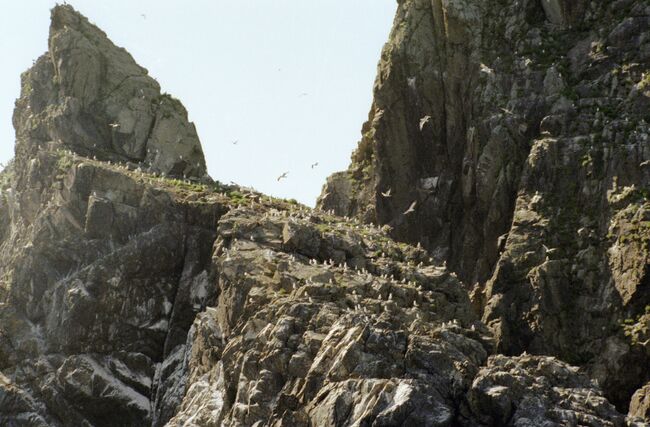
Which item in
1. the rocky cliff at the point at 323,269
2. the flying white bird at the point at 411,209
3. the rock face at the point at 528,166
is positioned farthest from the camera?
the flying white bird at the point at 411,209

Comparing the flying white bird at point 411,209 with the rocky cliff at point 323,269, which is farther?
the flying white bird at point 411,209

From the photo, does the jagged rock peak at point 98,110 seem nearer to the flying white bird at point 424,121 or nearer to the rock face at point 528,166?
the rock face at point 528,166

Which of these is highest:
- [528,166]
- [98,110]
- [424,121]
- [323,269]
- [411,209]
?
[424,121]

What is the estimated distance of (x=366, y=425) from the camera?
334ft

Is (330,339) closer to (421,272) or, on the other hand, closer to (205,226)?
(421,272)

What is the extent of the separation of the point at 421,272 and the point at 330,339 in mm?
24218

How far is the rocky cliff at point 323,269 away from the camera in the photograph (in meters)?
109

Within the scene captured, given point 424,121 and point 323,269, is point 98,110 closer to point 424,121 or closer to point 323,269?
point 424,121

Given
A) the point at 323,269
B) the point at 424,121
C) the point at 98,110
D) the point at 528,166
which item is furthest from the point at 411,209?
the point at 323,269

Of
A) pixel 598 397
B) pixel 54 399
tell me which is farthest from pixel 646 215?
pixel 54 399

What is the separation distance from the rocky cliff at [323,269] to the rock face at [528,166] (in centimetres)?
26

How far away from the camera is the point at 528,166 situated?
151625 mm

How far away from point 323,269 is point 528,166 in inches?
1301

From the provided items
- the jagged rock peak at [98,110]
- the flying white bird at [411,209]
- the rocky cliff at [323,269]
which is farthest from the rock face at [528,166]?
the jagged rock peak at [98,110]
